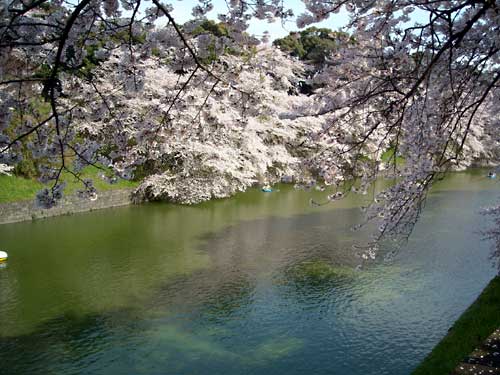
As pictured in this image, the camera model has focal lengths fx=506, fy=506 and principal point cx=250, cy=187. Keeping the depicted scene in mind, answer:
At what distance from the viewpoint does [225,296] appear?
238 inches

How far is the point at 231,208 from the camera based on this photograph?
12000 millimetres

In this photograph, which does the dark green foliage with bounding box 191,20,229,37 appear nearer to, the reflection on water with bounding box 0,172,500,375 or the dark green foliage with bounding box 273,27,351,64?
the reflection on water with bounding box 0,172,500,375

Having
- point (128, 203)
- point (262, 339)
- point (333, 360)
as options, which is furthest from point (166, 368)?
point (128, 203)

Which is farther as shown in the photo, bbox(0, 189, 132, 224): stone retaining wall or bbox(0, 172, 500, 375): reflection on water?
bbox(0, 189, 132, 224): stone retaining wall

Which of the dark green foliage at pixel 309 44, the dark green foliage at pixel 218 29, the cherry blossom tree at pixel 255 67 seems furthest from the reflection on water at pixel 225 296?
the dark green foliage at pixel 309 44

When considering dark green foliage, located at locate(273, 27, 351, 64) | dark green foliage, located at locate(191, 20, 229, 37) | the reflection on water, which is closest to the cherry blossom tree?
dark green foliage, located at locate(191, 20, 229, 37)

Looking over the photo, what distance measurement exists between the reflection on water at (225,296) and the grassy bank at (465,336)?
1.02ft

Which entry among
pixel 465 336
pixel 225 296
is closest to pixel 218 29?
pixel 225 296

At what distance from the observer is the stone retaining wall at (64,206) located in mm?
9461

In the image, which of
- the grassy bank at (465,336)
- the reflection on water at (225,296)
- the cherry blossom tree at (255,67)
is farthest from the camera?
the reflection on water at (225,296)

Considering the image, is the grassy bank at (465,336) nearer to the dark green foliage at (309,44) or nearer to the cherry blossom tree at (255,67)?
the cherry blossom tree at (255,67)

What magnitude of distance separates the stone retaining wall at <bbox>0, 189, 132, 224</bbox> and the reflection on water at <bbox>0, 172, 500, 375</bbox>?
12.3 inches

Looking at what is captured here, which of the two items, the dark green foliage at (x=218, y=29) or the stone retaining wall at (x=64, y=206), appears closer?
the dark green foliage at (x=218, y=29)

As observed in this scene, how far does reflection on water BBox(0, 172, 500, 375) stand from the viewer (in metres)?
4.54
